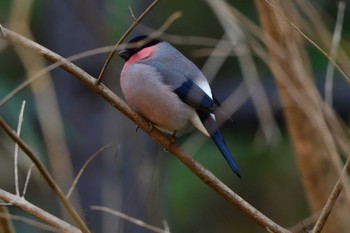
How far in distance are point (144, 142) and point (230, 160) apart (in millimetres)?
1392

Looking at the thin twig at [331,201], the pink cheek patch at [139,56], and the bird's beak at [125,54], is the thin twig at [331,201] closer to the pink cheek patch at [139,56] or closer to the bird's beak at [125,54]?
the pink cheek patch at [139,56]

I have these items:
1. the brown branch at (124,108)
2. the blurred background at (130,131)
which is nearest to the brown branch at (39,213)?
the brown branch at (124,108)

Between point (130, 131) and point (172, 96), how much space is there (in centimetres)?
125

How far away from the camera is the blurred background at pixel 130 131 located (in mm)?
2840

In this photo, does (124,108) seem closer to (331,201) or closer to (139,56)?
(331,201)

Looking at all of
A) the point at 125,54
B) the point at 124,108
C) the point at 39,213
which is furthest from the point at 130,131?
the point at 39,213

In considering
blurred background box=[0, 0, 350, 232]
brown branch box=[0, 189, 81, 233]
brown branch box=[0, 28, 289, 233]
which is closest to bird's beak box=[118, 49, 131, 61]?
blurred background box=[0, 0, 350, 232]

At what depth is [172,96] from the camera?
6.54 ft

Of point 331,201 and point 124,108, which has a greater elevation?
point 124,108

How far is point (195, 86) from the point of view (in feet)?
6.56

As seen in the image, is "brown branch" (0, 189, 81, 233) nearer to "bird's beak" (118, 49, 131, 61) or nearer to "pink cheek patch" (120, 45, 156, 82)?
"pink cheek patch" (120, 45, 156, 82)

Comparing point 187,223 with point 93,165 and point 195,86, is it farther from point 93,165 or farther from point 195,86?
point 195,86

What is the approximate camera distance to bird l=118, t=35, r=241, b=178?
6.41ft

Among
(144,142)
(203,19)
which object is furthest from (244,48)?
(203,19)
